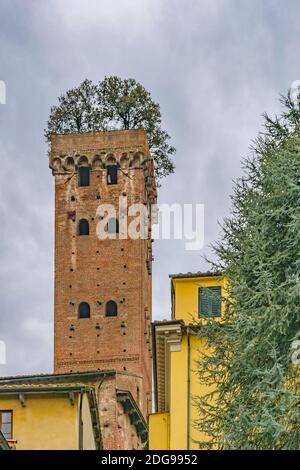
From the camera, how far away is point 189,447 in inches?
1412

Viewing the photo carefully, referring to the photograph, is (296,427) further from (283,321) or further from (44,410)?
(44,410)

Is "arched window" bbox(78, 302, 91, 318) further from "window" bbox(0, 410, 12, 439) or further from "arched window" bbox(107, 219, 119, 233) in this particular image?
"window" bbox(0, 410, 12, 439)

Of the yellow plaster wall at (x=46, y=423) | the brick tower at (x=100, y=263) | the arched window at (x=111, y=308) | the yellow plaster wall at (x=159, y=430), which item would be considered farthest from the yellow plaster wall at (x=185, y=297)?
the arched window at (x=111, y=308)

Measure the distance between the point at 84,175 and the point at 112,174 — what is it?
4.93 ft

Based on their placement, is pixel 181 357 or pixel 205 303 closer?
pixel 181 357

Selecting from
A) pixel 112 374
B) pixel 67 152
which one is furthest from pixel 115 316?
pixel 112 374

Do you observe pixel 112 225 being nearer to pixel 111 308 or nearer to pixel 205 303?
pixel 111 308

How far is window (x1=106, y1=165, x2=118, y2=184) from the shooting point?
266 ft

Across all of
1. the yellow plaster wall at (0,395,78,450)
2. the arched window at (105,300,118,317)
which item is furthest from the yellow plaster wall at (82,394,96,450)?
the arched window at (105,300,118,317)

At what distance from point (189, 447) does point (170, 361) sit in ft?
9.15

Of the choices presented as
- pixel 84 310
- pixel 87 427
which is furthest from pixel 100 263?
pixel 87 427

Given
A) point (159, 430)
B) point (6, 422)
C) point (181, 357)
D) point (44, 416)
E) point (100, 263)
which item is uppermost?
point (100, 263)

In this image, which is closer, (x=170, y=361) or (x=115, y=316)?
(x=170, y=361)

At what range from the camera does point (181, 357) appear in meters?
37.6
